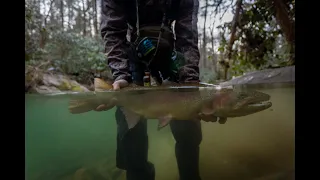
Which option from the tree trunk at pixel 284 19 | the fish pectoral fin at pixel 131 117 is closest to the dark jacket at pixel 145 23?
the fish pectoral fin at pixel 131 117

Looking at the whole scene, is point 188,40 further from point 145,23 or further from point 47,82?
point 47,82

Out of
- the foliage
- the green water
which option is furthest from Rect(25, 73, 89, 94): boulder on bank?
the green water

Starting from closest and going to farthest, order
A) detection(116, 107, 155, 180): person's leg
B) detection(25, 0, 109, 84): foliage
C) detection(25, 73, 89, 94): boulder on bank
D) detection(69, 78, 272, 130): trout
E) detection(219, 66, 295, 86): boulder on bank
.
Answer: detection(69, 78, 272, 130): trout
detection(116, 107, 155, 180): person's leg
detection(25, 0, 109, 84): foliage
detection(219, 66, 295, 86): boulder on bank
detection(25, 73, 89, 94): boulder on bank

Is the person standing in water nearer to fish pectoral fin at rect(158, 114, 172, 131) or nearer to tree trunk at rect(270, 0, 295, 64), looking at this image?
fish pectoral fin at rect(158, 114, 172, 131)

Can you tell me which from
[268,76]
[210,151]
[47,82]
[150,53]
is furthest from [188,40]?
[47,82]

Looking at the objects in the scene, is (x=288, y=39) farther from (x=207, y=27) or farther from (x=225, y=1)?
(x=207, y=27)

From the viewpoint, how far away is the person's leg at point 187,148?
0.69m

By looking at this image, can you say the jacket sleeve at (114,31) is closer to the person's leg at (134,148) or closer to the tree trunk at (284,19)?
the person's leg at (134,148)

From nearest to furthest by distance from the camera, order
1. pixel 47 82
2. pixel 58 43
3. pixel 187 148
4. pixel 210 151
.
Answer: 1. pixel 187 148
2. pixel 210 151
3. pixel 58 43
4. pixel 47 82

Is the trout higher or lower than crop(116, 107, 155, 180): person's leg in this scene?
higher

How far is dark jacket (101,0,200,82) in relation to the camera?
0.71 meters

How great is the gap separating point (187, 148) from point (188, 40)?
13.9 inches

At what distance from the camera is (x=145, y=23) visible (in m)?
0.73
